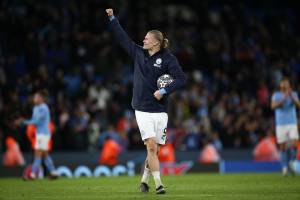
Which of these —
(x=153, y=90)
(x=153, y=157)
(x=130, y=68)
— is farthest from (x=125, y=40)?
(x=130, y=68)

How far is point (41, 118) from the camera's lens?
19.4 meters

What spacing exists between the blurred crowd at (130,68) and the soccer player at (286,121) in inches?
269

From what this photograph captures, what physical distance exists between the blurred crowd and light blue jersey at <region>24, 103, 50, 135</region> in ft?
13.5

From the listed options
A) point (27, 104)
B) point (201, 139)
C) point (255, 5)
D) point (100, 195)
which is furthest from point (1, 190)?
point (255, 5)

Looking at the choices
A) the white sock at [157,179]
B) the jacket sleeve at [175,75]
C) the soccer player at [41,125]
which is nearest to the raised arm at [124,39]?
the jacket sleeve at [175,75]

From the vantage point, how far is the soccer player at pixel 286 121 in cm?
1903

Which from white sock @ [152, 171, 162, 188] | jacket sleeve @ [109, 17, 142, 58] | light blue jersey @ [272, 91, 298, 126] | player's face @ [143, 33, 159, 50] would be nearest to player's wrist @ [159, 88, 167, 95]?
player's face @ [143, 33, 159, 50]

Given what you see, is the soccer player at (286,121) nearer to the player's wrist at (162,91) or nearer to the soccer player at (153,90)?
the soccer player at (153,90)

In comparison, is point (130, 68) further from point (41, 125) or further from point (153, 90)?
point (153, 90)

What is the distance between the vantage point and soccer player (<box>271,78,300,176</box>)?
19031mm

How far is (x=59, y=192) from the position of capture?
13.7m

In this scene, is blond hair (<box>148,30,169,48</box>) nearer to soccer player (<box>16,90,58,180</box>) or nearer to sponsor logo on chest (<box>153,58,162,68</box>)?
sponsor logo on chest (<box>153,58,162,68</box>)

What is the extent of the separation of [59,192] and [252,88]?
18.0 meters

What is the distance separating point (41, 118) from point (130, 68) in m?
10.7
